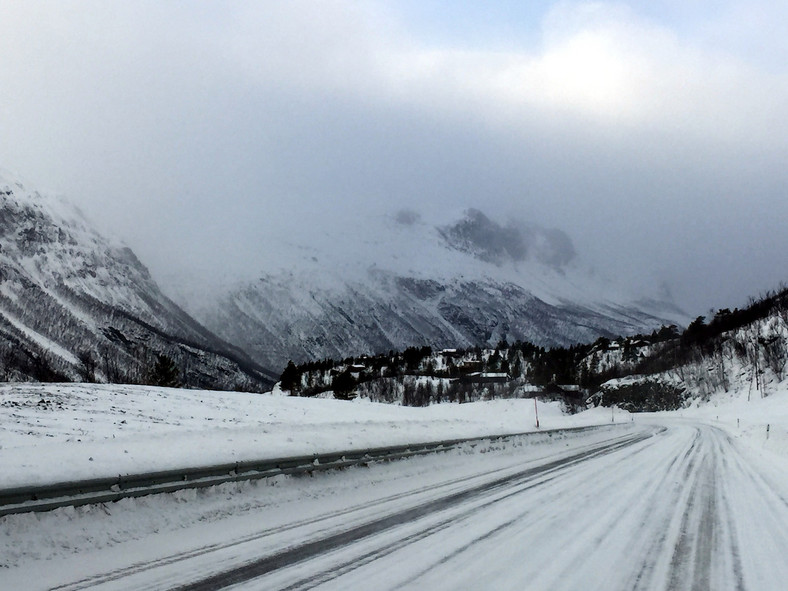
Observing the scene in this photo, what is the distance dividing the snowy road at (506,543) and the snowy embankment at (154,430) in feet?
10.1

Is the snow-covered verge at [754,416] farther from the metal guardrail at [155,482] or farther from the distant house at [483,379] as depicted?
the distant house at [483,379]

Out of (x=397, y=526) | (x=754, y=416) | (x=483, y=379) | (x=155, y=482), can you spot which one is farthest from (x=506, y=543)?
(x=483, y=379)

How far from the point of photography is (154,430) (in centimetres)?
2603

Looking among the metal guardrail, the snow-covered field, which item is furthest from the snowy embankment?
the metal guardrail

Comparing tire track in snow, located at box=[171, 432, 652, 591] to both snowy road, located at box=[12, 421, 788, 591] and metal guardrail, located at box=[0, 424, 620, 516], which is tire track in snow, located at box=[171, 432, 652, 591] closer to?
snowy road, located at box=[12, 421, 788, 591]

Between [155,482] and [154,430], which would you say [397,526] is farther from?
[154,430]

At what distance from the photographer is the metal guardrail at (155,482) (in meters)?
9.20

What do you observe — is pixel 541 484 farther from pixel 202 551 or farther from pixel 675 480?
pixel 202 551

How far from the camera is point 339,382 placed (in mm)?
137250

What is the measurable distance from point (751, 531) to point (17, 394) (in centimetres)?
3313

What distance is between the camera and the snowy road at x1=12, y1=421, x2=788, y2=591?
7457 mm

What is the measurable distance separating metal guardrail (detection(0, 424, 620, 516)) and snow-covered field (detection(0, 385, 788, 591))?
188 millimetres

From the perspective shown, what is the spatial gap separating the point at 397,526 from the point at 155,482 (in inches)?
187

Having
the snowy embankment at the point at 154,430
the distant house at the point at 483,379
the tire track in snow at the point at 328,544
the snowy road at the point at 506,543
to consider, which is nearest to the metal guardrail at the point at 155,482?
the snowy embankment at the point at 154,430
